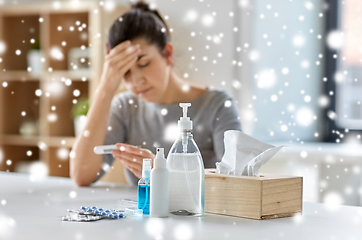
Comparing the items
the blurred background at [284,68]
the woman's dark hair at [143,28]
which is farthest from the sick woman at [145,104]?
the blurred background at [284,68]

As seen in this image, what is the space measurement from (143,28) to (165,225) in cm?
107

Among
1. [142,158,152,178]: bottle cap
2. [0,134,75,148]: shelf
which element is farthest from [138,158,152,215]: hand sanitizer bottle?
[0,134,75,148]: shelf

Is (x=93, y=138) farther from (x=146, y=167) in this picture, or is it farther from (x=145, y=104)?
(x=146, y=167)

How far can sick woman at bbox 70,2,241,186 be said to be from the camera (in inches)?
59.6

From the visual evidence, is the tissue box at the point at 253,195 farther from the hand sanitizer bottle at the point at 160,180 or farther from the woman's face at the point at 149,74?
the woman's face at the point at 149,74

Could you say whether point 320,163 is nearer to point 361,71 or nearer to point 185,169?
point 361,71

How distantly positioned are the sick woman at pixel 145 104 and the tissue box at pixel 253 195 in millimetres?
654

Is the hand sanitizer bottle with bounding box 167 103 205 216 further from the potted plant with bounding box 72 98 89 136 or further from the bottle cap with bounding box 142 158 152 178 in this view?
the potted plant with bounding box 72 98 89 136

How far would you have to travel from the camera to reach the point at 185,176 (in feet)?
2.44

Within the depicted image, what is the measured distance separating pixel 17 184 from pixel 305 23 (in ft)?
4.34

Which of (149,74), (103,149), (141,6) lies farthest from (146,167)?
(141,6)

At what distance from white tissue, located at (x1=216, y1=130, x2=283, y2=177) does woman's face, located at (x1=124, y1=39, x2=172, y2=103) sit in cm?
86

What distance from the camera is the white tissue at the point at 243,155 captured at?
2.53 feet

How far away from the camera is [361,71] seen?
1856 millimetres
